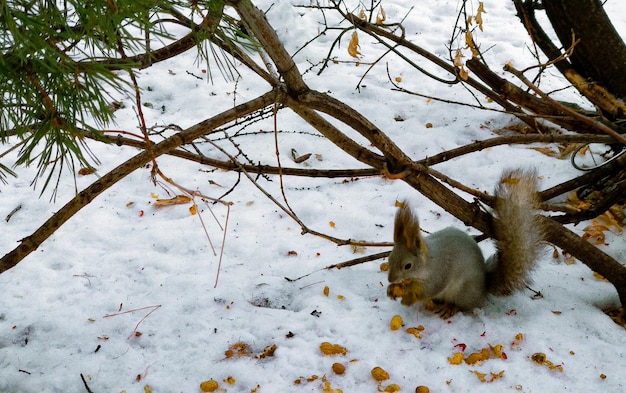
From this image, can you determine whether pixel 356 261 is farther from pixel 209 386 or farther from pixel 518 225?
pixel 209 386

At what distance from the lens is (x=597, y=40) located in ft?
9.89

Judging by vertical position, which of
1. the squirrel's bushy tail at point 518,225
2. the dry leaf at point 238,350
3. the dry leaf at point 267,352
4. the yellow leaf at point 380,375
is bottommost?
the yellow leaf at point 380,375

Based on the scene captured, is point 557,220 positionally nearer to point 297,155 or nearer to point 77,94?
point 297,155

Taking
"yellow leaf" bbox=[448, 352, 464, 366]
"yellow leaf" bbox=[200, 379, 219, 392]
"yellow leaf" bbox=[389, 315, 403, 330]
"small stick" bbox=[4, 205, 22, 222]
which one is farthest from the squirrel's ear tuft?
"small stick" bbox=[4, 205, 22, 222]

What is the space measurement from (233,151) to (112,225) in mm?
1091

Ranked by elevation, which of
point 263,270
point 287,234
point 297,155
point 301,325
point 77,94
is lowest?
point 301,325

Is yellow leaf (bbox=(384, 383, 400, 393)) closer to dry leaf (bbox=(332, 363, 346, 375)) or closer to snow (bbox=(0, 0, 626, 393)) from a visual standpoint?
snow (bbox=(0, 0, 626, 393))

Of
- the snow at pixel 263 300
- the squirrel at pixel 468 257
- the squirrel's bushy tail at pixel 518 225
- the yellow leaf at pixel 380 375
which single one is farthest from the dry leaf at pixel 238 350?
the squirrel's bushy tail at pixel 518 225

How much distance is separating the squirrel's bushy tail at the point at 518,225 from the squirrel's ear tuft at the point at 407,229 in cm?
35

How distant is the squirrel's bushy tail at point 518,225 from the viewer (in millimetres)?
2227

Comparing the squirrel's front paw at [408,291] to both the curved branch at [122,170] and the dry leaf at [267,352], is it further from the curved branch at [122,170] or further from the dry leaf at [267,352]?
the curved branch at [122,170]

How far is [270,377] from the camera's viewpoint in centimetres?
200

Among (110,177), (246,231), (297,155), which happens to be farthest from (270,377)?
(297,155)

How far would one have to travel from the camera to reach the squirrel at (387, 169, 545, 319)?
7.31 ft
